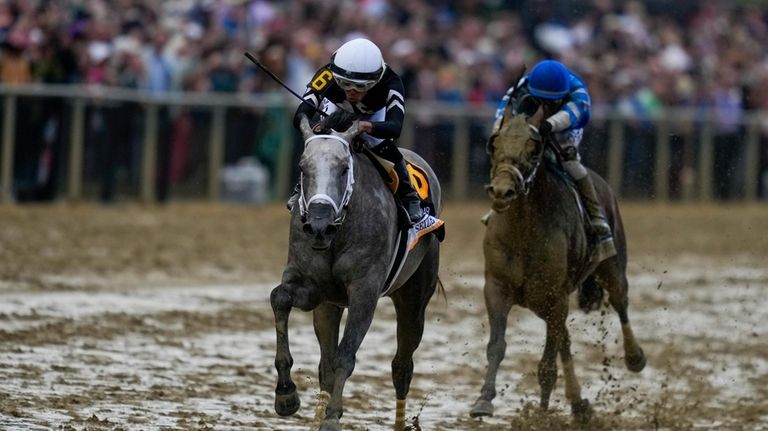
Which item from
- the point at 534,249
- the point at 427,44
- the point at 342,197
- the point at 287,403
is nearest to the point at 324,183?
the point at 342,197

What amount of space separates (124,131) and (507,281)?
411 inches

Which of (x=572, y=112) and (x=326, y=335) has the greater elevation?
(x=572, y=112)

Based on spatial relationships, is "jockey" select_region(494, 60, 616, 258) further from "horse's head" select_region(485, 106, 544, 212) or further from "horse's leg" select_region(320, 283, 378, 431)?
"horse's leg" select_region(320, 283, 378, 431)

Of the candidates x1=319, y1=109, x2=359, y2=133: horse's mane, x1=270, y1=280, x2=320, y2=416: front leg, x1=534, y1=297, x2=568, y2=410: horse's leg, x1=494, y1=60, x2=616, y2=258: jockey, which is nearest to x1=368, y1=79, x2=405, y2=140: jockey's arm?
x1=319, y1=109, x2=359, y2=133: horse's mane

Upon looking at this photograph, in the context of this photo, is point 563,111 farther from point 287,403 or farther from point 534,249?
point 287,403

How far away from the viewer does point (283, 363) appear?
750 centimetres

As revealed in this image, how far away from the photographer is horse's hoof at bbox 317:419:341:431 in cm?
731

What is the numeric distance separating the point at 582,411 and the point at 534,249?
110 centimetres

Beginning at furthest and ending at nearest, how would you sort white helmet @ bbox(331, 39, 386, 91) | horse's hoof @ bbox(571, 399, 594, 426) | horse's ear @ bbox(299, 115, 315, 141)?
horse's hoof @ bbox(571, 399, 594, 426)
white helmet @ bbox(331, 39, 386, 91)
horse's ear @ bbox(299, 115, 315, 141)

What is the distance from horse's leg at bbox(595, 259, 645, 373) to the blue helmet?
1.52 m

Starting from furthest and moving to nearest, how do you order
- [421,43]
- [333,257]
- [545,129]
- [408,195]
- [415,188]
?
[421,43] → [545,129] → [415,188] → [408,195] → [333,257]

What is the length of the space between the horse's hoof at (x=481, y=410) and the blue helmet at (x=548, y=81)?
2.06m

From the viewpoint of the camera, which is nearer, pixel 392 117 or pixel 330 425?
pixel 330 425

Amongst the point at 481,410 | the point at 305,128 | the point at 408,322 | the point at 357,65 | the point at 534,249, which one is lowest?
the point at 481,410
